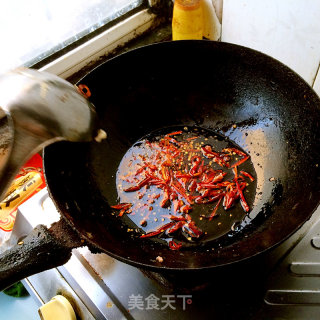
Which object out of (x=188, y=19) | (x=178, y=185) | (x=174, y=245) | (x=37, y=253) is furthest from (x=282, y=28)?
(x=37, y=253)

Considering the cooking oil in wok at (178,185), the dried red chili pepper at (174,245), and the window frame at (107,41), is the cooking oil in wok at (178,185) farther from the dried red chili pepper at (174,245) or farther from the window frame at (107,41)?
the window frame at (107,41)

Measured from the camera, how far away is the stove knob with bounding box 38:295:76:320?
81 centimetres

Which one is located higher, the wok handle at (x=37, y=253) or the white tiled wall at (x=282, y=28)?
the white tiled wall at (x=282, y=28)

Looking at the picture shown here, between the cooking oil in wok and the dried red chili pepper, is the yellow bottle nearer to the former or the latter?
the cooking oil in wok

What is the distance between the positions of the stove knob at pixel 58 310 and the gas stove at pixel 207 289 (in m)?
0.02

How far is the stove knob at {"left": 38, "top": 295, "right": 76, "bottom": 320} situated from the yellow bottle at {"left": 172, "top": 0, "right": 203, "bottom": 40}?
102 cm

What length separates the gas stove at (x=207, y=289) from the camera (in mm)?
765

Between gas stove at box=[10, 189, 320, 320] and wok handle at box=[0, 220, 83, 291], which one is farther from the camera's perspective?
gas stove at box=[10, 189, 320, 320]

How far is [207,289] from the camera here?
2.59 feet

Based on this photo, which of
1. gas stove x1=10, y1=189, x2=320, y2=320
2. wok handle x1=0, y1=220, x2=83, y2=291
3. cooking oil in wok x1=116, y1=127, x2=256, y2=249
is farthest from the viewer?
cooking oil in wok x1=116, y1=127, x2=256, y2=249

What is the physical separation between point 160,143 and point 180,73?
241 mm

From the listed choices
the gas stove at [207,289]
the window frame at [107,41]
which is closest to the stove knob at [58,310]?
the gas stove at [207,289]


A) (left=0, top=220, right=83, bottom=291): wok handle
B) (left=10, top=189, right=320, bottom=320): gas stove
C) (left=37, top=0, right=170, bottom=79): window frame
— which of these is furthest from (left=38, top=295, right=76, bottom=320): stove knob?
(left=37, top=0, right=170, bottom=79): window frame

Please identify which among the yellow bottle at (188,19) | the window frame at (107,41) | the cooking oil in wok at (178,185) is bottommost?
the cooking oil in wok at (178,185)
